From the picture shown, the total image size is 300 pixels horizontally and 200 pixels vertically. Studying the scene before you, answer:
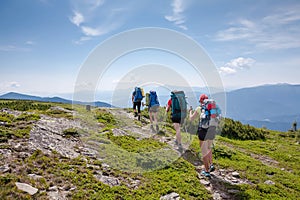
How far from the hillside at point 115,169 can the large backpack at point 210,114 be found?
243 cm

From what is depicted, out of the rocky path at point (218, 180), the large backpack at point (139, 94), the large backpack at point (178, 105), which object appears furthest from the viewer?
the large backpack at point (139, 94)

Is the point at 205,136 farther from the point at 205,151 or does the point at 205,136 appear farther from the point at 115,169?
the point at 115,169

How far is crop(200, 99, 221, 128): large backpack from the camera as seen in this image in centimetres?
841

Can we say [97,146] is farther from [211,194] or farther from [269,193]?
[269,193]

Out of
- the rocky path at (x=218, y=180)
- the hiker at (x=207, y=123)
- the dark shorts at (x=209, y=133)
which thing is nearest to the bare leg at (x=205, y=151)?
the hiker at (x=207, y=123)

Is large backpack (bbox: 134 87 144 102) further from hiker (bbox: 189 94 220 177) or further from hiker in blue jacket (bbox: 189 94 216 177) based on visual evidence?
hiker (bbox: 189 94 220 177)

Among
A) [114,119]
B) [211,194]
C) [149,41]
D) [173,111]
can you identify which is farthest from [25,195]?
[114,119]

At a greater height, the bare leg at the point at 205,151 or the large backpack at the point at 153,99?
the large backpack at the point at 153,99

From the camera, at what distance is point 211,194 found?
305 inches

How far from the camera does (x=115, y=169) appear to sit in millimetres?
8414

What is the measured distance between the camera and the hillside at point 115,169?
6.49 metres

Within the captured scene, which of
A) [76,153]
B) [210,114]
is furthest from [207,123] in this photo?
[76,153]

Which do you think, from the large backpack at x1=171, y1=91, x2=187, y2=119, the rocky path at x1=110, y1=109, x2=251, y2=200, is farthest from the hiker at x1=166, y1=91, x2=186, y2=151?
the rocky path at x1=110, y1=109, x2=251, y2=200

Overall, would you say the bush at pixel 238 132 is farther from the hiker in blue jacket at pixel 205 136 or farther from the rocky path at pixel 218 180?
the hiker in blue jacket at pixel 205 136
